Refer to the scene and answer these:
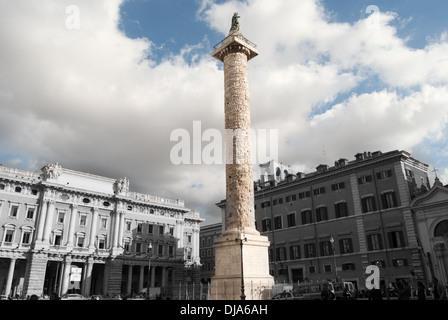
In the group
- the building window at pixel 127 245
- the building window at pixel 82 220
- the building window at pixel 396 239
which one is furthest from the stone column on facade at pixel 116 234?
the building window at pixel 396 239

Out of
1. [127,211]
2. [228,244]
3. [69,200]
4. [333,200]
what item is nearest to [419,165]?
[333,200]

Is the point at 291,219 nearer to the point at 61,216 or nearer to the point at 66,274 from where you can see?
the point at 66,274

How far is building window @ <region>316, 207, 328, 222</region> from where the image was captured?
36094 mm

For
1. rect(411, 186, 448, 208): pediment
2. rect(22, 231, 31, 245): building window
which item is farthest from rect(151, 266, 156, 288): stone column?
rect(411, 186, 448, 208): pediment

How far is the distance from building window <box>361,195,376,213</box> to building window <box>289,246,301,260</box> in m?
8.44

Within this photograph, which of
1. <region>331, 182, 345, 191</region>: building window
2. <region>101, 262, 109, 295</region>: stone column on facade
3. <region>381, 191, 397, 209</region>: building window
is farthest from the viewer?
<region>101, 262, 109, 295</region>: stone column on facade

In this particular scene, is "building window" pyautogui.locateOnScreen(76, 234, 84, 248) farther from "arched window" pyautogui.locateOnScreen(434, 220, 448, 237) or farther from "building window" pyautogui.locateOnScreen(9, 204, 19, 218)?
"arched window" pyautogui.locateOnScreen(434, 220, 448, 237)

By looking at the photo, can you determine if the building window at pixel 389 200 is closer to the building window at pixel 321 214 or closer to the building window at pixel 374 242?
the building window at pixel 374 242

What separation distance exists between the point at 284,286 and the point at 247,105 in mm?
11906

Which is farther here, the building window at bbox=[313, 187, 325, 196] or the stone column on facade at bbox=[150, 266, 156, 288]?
the stone column on facade at bbox=[150, 266, 156, 288]

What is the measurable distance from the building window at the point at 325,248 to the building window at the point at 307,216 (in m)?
2.73

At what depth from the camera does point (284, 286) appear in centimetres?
2177

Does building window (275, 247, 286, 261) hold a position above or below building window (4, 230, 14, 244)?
below
